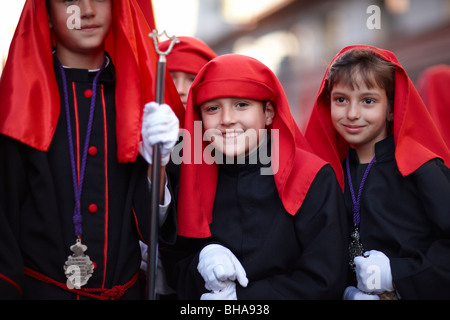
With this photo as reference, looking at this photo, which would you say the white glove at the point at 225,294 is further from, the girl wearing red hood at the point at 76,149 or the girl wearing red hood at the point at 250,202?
the girl wearing red hood at the point at 76,149

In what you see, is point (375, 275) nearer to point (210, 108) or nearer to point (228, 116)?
point (228, 116)

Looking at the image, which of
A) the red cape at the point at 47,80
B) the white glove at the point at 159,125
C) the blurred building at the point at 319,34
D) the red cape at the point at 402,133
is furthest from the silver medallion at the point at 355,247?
the blurred building at the point at 319,34

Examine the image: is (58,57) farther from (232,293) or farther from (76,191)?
(232,293)

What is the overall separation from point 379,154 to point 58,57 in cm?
171

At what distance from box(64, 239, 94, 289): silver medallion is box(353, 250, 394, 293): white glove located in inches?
48.7

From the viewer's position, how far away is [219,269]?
2.14 meters

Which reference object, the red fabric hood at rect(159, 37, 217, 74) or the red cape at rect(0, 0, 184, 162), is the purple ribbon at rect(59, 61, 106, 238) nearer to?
the red cape at rect(0, 0, 184, 162)

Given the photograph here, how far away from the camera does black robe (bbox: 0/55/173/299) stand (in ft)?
6.73

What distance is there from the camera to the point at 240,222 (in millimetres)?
2426

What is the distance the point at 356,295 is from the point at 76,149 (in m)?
1.47

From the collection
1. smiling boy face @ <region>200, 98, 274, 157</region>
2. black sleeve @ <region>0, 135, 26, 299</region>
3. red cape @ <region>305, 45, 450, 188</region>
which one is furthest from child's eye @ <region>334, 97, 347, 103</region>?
black sleeve @ <region>0, 135, 26, 299</region>

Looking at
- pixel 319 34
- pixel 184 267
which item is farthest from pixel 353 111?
pixel 319 34

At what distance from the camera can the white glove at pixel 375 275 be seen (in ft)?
7.28
